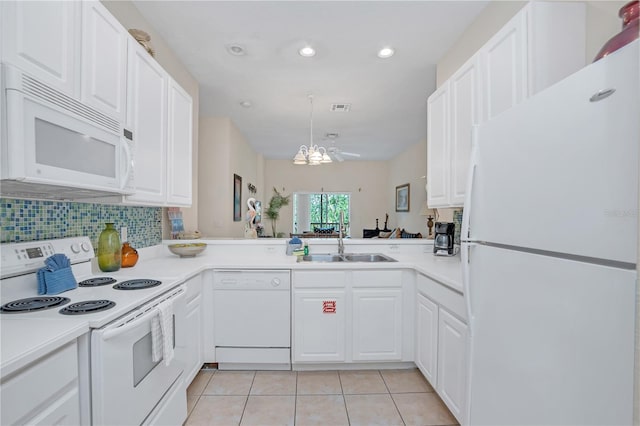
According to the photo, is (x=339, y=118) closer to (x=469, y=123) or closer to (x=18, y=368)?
(x=469, y=123)

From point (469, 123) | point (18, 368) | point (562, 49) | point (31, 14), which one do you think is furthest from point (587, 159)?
point (31, 14)

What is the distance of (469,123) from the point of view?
189 centimetres

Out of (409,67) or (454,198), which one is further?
(409,67)

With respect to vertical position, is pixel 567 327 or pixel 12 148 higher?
pixel 12 148

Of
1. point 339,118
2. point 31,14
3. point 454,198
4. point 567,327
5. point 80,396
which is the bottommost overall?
point 80,396

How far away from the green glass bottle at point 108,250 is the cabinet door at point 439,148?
228cm

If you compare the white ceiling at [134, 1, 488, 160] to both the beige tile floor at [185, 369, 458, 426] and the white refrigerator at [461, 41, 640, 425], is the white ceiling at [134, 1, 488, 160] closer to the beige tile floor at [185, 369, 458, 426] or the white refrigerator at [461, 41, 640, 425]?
the white refrigerator at [461, 41, 640, 425]

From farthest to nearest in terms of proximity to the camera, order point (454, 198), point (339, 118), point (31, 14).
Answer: point (339, 118) < point (454, 198) < point (31, 14)

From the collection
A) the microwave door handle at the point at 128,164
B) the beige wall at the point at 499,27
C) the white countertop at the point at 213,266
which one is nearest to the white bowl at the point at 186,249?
the white countertop at the point at 213,266

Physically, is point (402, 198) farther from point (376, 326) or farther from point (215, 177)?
point (376, 326)

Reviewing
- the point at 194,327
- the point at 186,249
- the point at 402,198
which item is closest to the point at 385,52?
the point at 186,249

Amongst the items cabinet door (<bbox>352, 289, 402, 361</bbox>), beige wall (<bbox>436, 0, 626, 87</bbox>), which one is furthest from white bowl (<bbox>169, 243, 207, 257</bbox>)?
beige wall (<bbox>436, 0, 626, 87</bbox>)

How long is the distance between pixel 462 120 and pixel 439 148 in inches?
14.4

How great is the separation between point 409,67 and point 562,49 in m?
1.77
